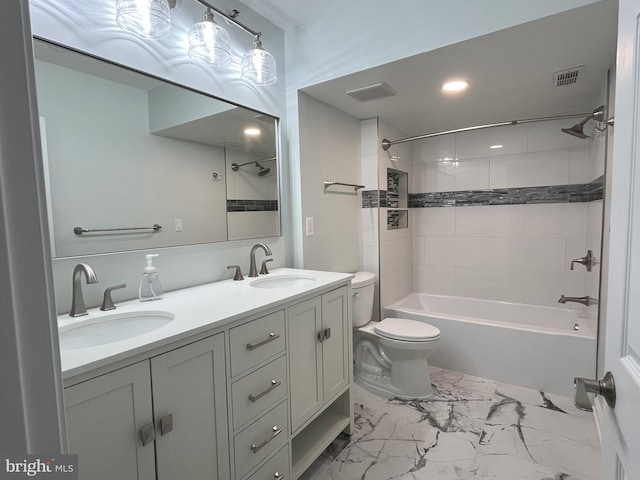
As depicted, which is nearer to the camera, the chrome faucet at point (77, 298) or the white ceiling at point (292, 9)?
the chrome faucet at point (77, 298)

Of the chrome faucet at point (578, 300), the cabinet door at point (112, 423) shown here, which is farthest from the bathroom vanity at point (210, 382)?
the chrome faucet at point (578, 300)

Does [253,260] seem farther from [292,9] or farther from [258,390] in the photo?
[292,9]

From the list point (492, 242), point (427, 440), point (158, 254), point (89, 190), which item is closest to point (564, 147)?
point (492, 242)

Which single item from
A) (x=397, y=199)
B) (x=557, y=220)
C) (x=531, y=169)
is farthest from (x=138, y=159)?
(x=557, y=220)

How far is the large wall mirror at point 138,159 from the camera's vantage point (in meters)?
1.18

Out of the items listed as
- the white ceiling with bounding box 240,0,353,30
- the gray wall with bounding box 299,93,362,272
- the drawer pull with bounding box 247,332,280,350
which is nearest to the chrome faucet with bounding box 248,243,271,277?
the gray wall with bounding box 299,93,362,272

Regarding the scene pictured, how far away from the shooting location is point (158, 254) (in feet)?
4.86

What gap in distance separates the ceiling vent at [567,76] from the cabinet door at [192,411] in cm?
231

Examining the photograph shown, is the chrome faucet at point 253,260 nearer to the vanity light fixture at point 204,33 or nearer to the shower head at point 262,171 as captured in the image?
the shower head at point 262,171

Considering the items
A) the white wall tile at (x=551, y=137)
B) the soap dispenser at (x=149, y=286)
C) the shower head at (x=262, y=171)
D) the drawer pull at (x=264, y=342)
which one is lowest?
the drawer pull at (x=264, y=342)

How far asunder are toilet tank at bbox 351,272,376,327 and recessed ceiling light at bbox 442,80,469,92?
1411mm

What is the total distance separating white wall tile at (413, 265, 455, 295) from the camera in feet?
10.8

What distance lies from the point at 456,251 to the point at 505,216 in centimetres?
54

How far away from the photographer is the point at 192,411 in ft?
3.26
